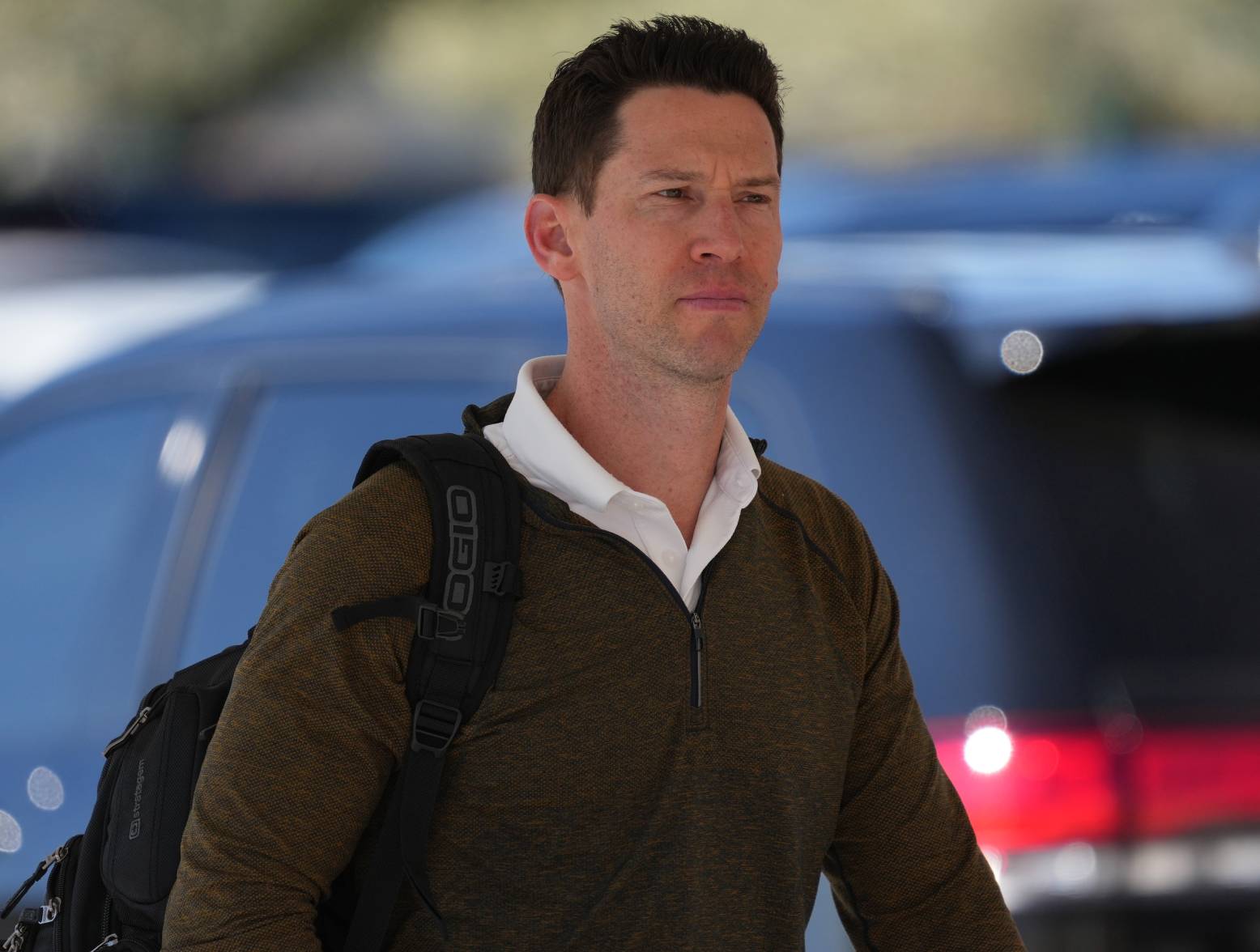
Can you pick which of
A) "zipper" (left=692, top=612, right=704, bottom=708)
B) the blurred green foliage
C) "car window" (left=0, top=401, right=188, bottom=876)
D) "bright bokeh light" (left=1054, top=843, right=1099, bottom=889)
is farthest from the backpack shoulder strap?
the blurred green foliage

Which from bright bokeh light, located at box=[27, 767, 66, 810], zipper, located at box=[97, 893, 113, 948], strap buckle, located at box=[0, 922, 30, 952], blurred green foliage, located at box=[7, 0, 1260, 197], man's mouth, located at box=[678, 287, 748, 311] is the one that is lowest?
strap buckle, located at box=[0, 922, 30, 952]

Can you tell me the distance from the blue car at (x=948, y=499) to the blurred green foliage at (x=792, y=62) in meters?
15.4

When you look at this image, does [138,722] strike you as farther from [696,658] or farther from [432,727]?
[696,658]

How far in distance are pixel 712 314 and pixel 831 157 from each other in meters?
17.1

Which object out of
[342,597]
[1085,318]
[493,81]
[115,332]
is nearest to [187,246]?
[493,81]

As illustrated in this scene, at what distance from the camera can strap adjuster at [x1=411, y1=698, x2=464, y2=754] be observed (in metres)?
1.86

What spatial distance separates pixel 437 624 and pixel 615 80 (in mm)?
697

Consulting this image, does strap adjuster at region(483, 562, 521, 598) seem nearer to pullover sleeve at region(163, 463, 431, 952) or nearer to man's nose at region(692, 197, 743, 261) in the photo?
pullover sleeve at region(163, 463, 431, 952)

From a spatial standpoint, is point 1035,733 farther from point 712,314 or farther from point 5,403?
point 5,403

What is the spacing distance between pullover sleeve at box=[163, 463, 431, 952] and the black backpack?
26 millimetres

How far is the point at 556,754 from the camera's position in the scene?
6.27 feet

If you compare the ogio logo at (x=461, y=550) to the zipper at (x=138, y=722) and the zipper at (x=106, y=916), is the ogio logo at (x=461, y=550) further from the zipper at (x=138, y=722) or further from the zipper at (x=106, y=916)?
the zipper at (x=106, y=916)

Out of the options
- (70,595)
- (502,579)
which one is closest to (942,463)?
(502,579)

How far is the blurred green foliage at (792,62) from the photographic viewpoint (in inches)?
739
